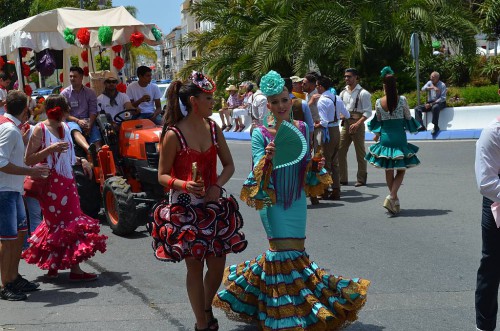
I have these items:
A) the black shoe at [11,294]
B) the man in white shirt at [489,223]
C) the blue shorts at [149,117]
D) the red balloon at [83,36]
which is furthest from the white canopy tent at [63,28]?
the man in white shirt at [489,223]

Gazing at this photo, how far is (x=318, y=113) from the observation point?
1351 centimetres

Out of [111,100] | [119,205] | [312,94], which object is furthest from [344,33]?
[119,205]

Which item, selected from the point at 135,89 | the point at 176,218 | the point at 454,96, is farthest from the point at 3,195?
the point at 454,96

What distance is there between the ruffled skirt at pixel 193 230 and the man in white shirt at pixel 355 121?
8.43 metres

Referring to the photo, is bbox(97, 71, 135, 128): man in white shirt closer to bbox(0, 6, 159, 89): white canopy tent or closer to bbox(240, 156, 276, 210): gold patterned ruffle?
bbox(0, 6, 159, 89): white canopy tent

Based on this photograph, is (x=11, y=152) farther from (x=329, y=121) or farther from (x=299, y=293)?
(x=329, y=121)

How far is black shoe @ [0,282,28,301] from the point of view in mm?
7457

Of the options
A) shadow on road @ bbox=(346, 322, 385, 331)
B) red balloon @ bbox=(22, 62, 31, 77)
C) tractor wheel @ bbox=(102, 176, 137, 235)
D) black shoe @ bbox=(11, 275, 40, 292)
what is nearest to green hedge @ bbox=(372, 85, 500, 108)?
red balloon @ bbox=(22, 62, 31, 77)

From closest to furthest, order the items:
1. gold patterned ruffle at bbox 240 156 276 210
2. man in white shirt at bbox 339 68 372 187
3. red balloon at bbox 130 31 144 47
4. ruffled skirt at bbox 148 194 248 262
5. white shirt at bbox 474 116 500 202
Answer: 1. white shirt at bbox 474 116 500 202
2. ruffled skirt at bbox 148 194 248 262
3. gold patterned ruffle at bbox 240 156 276 210
4. red balloon at bbox 130 31 144 47
5. man in white shirt at bbox 339 68 372 187

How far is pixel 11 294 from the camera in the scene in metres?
7.46

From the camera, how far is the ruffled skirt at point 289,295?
18.6ft

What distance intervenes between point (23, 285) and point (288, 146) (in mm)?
3110

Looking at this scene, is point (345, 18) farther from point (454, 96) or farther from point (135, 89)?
point (135, 89)

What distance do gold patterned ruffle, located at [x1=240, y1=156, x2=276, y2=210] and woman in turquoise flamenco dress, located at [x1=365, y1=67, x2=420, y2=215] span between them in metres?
5.29
